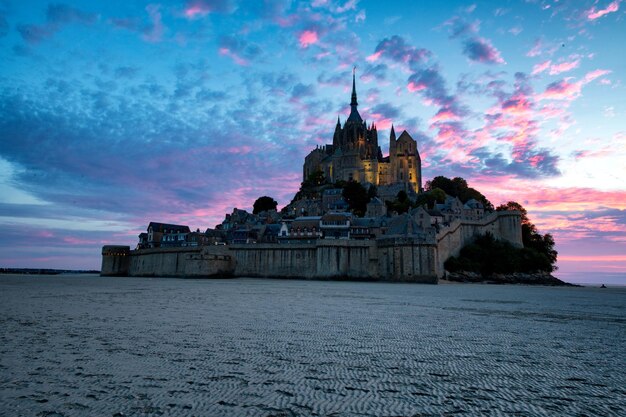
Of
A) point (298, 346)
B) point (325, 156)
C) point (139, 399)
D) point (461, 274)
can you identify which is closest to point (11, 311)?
point (298, 346)

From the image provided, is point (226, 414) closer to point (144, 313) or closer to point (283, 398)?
point (283, 398)

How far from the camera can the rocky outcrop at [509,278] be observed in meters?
59.4

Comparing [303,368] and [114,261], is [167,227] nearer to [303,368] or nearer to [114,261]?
[114,261]

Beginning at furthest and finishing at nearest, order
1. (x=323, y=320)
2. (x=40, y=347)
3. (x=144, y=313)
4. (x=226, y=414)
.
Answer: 1. (x=144, y=313)
2. (x=323, y=320)
3. (x=40, y=347)
4. (x=226, y=414)

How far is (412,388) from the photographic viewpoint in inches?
246

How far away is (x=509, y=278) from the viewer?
61688 millimetres

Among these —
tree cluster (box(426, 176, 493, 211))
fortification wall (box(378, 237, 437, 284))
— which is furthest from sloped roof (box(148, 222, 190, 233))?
tree cluster (box(426, 176, 493, 211))

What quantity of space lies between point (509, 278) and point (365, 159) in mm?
75174

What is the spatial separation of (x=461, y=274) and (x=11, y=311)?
55.4 metres

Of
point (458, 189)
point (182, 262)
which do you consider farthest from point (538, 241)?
point (182, 262)

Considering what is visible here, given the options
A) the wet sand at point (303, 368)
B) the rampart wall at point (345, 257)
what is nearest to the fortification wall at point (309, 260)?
the rampart wall at point (345, 257)

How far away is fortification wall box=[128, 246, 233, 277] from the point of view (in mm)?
64750

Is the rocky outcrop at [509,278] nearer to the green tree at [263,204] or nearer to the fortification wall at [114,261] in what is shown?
the fortification wall at [114,261]

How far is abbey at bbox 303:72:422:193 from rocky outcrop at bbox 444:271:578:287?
173 feet
